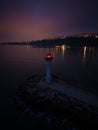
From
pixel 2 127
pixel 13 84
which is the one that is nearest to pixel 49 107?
pixel 2 127

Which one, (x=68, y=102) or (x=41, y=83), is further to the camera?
(x=41, y=83)

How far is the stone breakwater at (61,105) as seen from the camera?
26.8ft

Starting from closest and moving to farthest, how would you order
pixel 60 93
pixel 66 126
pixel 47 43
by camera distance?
pixel 66 126, pixel 60 93, pixel 47 43

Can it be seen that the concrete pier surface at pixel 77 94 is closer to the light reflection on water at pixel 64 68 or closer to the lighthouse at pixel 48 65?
the lighthouse at pixel 48 65

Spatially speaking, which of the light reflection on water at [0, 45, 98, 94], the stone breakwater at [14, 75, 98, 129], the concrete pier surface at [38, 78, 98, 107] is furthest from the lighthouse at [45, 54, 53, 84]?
the light reflection on water at [0, 45, 98, 94]

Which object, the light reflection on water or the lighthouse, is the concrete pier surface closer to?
the lighthouse

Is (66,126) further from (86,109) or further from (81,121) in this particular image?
(86,109)

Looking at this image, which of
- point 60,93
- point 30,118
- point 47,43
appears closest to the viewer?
point 30,118

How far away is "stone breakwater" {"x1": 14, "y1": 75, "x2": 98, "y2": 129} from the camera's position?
321 inches

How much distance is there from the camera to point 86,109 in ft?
28.4

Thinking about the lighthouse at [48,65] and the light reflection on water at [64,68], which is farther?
the light reflection on water at [64,68]

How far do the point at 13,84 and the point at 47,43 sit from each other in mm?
148519

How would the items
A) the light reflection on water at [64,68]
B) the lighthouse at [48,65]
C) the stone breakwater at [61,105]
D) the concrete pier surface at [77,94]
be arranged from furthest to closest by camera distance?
the light reflection on water at [64,68]
the lighthouse at [48,65]
the concrete pier surface at [77,94]
the stone breakwater at [61,105]

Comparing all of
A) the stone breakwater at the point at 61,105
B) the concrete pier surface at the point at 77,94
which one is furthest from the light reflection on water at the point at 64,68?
the stone breakwater at the point at 61,105
